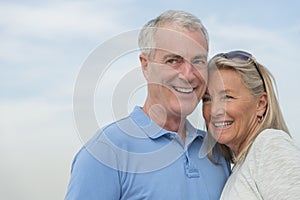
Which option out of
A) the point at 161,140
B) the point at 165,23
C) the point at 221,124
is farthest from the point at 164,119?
the point at 165,23

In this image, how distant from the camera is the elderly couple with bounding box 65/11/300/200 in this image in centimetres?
274

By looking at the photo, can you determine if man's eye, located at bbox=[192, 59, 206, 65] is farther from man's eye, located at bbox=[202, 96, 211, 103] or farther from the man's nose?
man's eye, located at bbox=[202, 96, 211, 103]

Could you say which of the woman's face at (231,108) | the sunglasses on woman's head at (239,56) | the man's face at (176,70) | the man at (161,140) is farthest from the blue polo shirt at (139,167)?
the sunglasses on woman's head at (239,56)

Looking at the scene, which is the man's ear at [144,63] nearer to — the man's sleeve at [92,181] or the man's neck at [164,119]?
the man's neck at [164,119]

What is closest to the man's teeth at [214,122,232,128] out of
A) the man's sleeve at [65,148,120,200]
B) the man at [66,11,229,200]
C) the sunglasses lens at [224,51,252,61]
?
the man at [66,11,229,200]

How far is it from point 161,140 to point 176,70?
0.42m

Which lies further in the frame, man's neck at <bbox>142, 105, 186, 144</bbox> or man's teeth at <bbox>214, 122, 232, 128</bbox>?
man's teeth at <bbox>214, 122, 232, 128</bbox>

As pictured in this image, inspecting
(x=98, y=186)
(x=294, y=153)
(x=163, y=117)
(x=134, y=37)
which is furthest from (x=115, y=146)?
(x=294, y=153)

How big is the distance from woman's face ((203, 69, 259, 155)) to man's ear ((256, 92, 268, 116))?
14 millimetres

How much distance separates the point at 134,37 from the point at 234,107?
72cm

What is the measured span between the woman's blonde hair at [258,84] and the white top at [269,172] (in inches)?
9.6

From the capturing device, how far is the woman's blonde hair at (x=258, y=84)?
125 inches

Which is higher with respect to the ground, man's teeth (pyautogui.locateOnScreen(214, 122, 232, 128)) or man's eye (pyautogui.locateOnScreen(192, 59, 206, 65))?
man's eye (pyautogui.locateOnScreen(192, 59, 206, 65))

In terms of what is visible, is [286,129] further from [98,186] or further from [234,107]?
[98,186]
